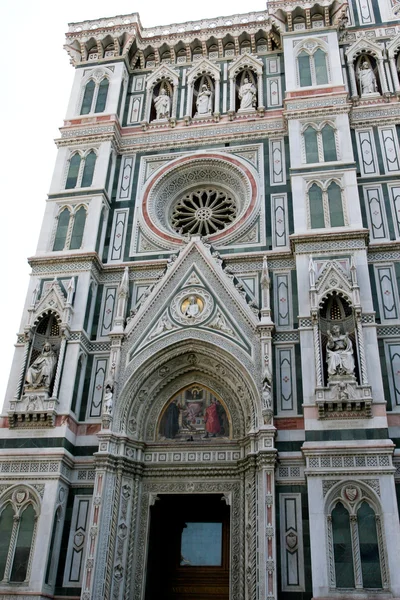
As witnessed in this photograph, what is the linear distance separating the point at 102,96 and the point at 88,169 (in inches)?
127

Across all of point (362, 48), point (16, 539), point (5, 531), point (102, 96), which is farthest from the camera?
point (102, 96)

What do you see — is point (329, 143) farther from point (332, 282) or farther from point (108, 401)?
point (108, 401)

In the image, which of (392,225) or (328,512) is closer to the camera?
(328,512)

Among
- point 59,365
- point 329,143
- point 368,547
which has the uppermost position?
point 329,143

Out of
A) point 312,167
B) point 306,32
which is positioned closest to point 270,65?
point 306,32

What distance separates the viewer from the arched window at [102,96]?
21297mm

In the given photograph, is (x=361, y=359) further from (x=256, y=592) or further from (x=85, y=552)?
(x=85, y=552)

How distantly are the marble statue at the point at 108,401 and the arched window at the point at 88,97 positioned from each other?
10015 millimetres

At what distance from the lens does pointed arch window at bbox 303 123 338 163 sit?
715 inches

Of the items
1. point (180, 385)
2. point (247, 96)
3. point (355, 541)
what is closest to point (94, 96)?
point (247, 96)

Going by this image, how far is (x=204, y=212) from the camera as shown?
19.3 metres

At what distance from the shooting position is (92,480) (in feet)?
49.4

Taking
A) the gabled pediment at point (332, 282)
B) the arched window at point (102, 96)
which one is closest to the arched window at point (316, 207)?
the gabled pediment at point (332, 282)

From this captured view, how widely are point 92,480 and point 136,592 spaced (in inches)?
101
